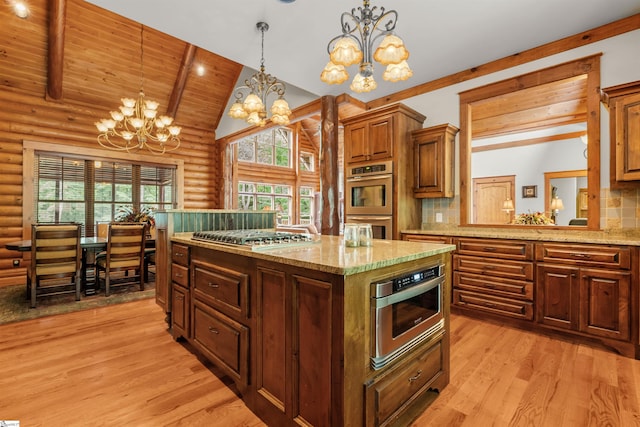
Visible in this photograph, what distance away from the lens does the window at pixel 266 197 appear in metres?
10.4

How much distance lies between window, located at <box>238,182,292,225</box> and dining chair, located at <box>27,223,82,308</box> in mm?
6179

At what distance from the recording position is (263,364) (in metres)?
1.66

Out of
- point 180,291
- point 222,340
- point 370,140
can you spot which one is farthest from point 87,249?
point 370,140

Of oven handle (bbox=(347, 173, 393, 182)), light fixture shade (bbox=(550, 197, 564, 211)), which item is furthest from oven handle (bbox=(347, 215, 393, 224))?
light fixture shade (bbox=(550, 197, 564, 211))

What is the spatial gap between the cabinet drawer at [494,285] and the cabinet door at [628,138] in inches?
48.0

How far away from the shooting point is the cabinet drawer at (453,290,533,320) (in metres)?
2.92

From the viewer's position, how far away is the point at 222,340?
6.59 feet

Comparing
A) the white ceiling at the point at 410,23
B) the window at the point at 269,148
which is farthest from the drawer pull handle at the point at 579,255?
the window at the point at 269,148

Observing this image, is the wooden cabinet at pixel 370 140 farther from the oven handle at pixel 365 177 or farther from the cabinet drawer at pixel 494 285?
the cabinet drawer at pixel 494 285

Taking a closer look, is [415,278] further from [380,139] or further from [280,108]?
[380,139]

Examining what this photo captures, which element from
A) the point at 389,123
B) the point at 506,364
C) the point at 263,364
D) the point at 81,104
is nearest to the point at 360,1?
the point at 389,123

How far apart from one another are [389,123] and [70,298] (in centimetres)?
470

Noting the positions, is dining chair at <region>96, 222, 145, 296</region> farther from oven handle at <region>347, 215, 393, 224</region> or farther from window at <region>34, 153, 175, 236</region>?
oven handle at <region>347, 215, 393, 224</region>

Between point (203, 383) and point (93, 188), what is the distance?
19.0 ft
